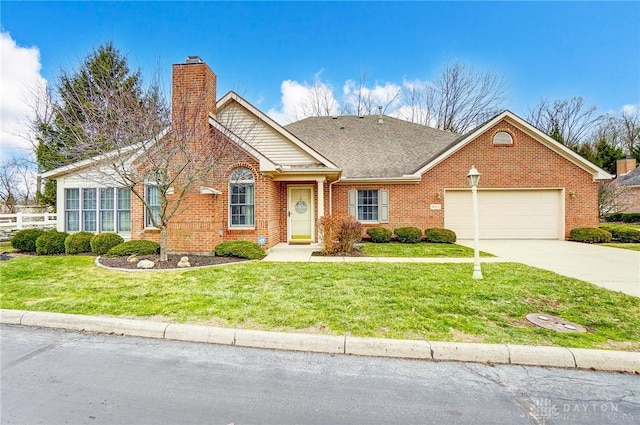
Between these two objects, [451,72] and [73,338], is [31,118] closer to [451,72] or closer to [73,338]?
[73,338]

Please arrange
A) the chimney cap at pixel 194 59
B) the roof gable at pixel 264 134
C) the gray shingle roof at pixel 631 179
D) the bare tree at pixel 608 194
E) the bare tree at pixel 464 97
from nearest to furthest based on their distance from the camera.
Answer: the chimney cap at pixel 194 59 → the roof gable at pixel 264 134 → the bare tree at pixel 608 194 → the gray shingle roof at pixel 631 179 → the bare tree at pixel 464 97

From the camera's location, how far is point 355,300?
531 cm

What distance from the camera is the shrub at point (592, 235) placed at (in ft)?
43.3

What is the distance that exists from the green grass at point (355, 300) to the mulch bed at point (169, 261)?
2.06ft

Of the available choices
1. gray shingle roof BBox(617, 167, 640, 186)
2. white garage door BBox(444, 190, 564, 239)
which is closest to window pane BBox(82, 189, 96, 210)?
white garage door BBox(444, 190, 564, 239)

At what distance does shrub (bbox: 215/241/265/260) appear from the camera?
30.8ft

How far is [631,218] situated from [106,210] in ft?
111

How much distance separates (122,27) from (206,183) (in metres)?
6.48

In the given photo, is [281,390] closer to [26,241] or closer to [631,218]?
[26,241]

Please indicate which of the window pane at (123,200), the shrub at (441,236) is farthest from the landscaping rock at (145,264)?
the shrub at (441,236)

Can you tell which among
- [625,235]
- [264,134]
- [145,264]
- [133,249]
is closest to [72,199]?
[133,249]

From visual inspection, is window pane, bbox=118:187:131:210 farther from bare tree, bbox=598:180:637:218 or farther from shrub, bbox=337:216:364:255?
bare tree, bbox=598:180:637:218

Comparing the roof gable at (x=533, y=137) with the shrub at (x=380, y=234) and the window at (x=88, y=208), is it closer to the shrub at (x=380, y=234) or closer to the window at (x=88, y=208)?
the shrub at (x=380, y=234)

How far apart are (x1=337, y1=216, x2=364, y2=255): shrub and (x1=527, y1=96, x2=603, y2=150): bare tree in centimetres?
3096
